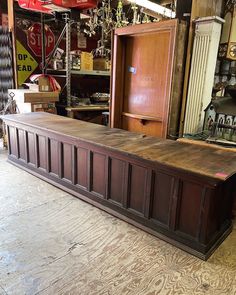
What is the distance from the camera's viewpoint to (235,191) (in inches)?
103

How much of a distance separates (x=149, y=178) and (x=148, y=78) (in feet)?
5.29

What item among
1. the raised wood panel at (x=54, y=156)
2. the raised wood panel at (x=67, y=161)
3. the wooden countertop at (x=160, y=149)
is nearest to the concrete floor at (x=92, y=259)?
the raised wood panel at (x=67, y=161)

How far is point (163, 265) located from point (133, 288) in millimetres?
345

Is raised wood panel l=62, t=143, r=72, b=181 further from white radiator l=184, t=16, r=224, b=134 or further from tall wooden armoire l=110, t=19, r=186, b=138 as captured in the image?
white radiator l=184, t=16, r=224, b=134

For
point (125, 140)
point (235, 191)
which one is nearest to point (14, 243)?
point (125, 140)

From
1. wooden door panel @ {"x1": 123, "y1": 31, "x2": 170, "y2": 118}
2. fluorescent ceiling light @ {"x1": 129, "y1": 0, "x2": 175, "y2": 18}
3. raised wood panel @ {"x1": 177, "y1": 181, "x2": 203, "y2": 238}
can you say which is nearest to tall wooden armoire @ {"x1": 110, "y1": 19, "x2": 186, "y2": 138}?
wooden door panel @ {"x1": 123, "y1": 31, "x2": 170, "y2": 118}

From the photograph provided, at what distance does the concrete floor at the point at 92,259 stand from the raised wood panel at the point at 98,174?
22 cm

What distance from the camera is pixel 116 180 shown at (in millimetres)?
2637

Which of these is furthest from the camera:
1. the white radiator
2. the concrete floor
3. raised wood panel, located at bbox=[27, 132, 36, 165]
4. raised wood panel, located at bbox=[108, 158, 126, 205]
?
raised wood panel, located at bbox=[27, 132, 36, 165]

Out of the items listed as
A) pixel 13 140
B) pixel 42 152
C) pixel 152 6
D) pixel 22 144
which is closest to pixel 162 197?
pixel 42 152

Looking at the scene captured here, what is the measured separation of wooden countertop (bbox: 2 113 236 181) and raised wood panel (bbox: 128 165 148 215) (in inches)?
6.8

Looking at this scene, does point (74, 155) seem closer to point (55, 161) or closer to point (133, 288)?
point (55, 161)

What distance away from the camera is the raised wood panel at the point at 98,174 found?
274 centimetres

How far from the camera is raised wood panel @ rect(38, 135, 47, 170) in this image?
3.43 metres
